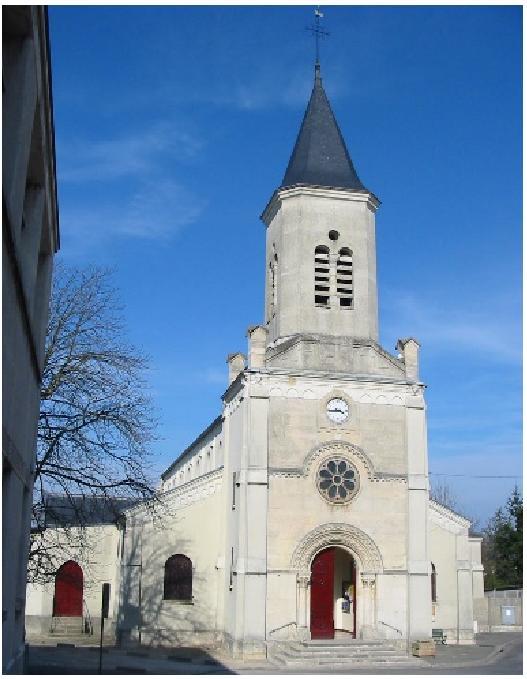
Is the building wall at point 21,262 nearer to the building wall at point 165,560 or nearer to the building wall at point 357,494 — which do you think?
the building wall at point 165,560

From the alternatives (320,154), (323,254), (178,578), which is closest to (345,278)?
(323,254)

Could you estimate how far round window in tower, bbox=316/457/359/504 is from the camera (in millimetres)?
25484

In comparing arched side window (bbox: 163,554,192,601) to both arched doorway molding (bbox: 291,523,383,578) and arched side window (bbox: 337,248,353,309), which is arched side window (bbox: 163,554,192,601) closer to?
arched doorway molding (bbox: 291,523,383,578)

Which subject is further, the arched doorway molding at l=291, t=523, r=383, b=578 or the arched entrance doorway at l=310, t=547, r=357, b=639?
the arched entrance doorway at l=310, t=547, r=357, b=639

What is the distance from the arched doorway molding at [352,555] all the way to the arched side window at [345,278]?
8287 mm

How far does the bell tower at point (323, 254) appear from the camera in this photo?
91.1ft

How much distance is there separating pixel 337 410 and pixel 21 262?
58.0 feet

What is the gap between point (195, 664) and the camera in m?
22.6

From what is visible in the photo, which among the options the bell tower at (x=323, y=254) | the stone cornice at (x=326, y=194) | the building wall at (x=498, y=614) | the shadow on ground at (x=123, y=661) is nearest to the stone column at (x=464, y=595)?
the bell tower at (x=323, y=254)

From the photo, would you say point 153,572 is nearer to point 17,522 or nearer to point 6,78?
point 17,522

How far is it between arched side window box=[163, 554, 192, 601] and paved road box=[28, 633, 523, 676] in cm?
186

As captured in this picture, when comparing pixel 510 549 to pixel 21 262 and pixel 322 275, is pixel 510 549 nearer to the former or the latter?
pixel 322 275

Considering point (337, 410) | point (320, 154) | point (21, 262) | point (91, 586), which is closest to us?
point (21, 262)

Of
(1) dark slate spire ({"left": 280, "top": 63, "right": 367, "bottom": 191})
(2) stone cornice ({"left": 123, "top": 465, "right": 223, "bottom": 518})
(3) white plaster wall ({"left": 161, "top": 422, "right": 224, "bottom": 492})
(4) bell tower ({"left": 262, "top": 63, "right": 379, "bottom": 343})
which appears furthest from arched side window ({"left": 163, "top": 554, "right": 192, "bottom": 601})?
(1) dark slate spire ({"left": 280, "top": 63, "right": 367, "bottom": 191})
